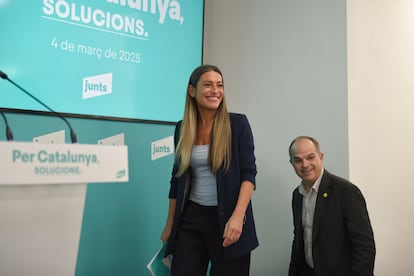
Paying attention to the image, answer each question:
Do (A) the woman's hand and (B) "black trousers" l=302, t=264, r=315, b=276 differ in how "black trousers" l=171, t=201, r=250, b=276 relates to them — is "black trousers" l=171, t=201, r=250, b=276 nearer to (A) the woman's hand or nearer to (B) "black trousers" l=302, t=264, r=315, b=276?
(A) the woman's hand

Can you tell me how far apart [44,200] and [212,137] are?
2.57ft

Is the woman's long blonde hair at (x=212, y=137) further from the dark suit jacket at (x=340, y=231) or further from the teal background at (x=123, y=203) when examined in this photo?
the teal background at (x=123, y=203)

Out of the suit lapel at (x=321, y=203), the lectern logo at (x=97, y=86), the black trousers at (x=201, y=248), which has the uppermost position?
the lectern logo at (x=97, y=86)

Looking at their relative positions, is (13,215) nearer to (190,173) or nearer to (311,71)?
(190,173)

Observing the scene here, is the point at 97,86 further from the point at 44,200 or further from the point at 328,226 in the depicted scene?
the point at 328,226

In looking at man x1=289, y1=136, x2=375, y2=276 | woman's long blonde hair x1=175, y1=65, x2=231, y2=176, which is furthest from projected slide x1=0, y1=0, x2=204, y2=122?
man x1=289, y1=136, x2=375, y2=276

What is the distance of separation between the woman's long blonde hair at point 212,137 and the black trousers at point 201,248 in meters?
0.19

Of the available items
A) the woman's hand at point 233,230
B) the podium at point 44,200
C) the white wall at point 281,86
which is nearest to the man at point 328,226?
the white wall at point 281,86

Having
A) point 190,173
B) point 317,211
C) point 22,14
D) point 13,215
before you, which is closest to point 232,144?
point 190,173

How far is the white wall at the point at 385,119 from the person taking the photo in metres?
2.22

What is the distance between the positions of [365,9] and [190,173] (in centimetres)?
154

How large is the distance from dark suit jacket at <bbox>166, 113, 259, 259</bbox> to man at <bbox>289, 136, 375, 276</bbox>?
371 millimetres

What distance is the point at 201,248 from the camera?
164 centimetres

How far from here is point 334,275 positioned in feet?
5.72
